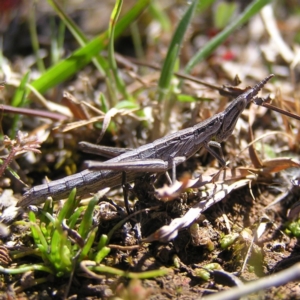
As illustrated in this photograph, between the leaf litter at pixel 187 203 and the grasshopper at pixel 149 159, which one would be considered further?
the grasshopper at pixel 149 159

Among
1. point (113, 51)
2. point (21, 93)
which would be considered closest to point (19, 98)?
point (21, 93)

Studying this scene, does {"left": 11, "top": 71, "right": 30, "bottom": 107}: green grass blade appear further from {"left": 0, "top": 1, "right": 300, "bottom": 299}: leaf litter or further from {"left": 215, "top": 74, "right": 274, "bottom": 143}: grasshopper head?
{"left": 215, "top": 74, "right": 274, "bottom": 143}: grasshopper head

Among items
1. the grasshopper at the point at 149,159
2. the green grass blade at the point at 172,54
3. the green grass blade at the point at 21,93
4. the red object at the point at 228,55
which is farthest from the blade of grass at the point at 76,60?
the red object at the point at 228,55

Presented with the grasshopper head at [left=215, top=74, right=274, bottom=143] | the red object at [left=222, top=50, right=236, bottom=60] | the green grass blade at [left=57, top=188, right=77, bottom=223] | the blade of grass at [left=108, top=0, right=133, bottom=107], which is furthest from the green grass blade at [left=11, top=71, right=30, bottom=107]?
the red object at [left=222, top=50, right=236, bottom=60]

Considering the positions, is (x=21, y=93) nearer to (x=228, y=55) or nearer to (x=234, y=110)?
(x=234, y=110)

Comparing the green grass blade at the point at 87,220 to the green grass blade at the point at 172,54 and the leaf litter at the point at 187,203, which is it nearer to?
the leaf litter at the point at 187,203

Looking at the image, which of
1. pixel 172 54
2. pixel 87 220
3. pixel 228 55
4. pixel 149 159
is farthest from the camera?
pixel 228 55
